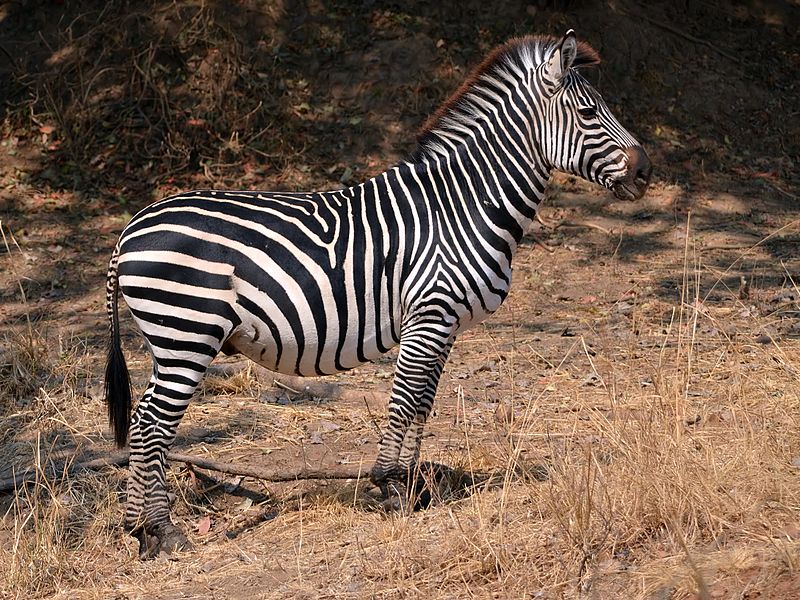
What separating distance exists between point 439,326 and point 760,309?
4487 mm

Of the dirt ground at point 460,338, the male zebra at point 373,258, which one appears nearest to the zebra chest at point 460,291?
the male zebra at point 373,258

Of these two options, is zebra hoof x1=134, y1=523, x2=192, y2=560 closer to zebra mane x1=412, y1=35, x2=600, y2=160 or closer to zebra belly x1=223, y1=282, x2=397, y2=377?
zebra belly x1=223, y1=282, x2=397, y2=377

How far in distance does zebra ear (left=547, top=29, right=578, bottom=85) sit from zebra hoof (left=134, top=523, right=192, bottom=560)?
342 cm

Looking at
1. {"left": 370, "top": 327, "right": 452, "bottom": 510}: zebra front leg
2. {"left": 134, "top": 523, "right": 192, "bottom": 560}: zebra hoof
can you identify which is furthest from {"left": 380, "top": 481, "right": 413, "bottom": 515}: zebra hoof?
{"left": 134, "top": 523, "right": 192, "bottom": 560}: zebra hoof

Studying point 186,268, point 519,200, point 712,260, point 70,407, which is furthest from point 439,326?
point 712,260

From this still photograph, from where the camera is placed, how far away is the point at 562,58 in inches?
232

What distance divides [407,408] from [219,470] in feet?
4.55

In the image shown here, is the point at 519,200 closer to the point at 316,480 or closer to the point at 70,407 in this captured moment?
the point at 316,480

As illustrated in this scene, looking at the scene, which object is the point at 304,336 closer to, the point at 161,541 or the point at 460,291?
the point at 460,291

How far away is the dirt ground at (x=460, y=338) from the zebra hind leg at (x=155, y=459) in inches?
7.0

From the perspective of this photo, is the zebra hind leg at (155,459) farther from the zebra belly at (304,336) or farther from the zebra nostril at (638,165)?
the zebra nostril at (638,165)

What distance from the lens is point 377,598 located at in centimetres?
476

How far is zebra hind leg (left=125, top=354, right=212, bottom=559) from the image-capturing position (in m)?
5.59

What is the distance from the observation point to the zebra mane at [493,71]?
6055mm
